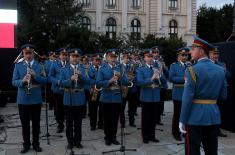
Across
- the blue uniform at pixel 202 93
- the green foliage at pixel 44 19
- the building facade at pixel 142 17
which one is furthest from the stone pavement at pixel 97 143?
the building facade at pixel 142 17

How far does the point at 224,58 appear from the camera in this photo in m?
10.8

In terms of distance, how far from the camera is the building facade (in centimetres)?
5653

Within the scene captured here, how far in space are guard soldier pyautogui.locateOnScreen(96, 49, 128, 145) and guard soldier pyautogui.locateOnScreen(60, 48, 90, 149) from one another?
0.45 m

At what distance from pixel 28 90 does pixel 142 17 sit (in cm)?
5116

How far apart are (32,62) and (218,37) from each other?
58.0 meters

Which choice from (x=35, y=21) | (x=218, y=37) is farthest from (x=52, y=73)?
(x=218, y=37)

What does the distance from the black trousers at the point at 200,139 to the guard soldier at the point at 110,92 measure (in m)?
3.41

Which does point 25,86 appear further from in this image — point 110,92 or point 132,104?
point 132,104

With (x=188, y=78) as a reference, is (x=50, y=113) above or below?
below

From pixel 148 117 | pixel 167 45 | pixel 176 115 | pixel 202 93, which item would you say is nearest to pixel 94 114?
pixel 148 117

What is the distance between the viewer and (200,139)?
5703 millimetres

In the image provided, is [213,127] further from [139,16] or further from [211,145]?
[139,16]

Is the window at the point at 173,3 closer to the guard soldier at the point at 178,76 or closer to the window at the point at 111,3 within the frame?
the window at the point at 111,3

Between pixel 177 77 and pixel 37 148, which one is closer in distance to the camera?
pixel 37 148
